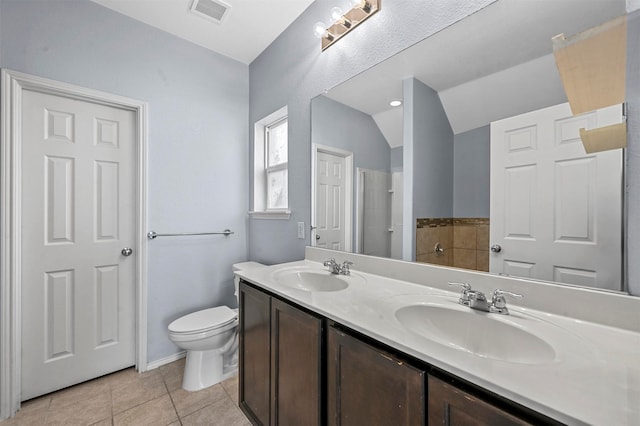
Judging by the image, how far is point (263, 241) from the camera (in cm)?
229

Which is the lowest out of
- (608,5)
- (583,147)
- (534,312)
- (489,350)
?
(489,350)

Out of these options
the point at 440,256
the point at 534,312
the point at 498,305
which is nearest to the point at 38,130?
the point at 440,256

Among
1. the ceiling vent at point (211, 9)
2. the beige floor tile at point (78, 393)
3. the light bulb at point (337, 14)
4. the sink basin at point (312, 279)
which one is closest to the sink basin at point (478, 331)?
the sink basin at point (312, 279)

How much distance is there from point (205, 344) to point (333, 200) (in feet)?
4.21

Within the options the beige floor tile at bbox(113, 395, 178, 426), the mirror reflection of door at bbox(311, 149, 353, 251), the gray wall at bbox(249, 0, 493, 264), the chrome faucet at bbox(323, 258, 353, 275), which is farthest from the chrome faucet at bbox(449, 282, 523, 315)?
the beige floor tile at bbox(113, 395, 178, 426)

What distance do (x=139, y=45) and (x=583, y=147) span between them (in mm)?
2640

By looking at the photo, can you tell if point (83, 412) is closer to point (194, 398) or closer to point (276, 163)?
point (194, 398)

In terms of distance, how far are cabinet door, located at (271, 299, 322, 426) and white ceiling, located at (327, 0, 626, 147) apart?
3.16 ft

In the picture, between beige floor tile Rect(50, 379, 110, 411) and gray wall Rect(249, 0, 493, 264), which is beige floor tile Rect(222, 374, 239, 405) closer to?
beige floor tile Rect(50, 379, 110, 411)

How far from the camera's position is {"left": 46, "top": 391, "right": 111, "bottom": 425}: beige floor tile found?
4.70 ft

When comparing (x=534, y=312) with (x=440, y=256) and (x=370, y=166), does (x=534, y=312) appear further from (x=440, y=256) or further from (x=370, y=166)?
(x=370, y=166)

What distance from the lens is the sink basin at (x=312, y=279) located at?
1.37 m

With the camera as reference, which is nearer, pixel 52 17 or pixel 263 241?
pixel 52 17

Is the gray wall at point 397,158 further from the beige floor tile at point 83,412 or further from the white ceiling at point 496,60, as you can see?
the beige floor tile at point 83,412
